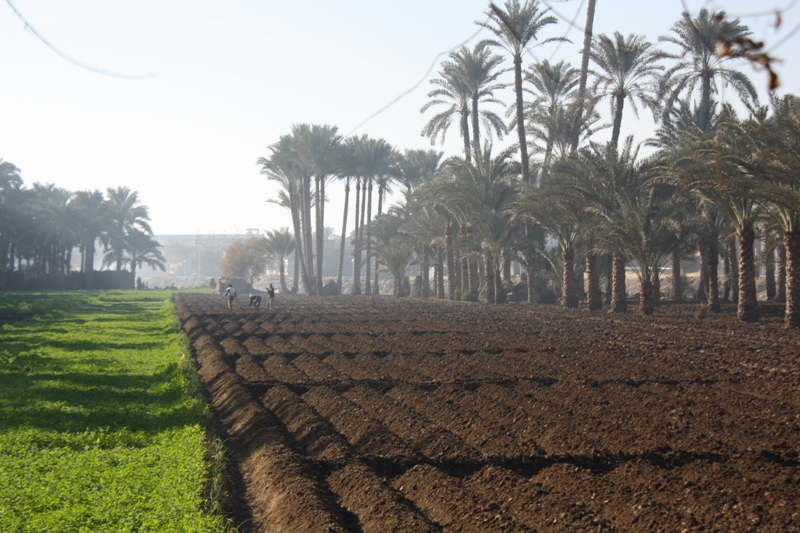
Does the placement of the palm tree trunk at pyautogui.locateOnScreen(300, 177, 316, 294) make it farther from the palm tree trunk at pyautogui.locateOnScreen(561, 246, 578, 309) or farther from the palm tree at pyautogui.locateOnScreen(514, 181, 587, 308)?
the palm tree trunk at pyautogui.locateOnScreen(561, 246, 578, 309)

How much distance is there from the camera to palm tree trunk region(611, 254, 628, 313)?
96.1 ft

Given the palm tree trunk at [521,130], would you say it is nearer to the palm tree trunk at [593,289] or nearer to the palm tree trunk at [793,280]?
the palm tree trunk at [593,289]

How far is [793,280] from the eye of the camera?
2156 cm

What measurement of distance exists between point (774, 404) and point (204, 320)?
2303 centimetres

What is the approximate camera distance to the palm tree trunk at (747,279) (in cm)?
2325

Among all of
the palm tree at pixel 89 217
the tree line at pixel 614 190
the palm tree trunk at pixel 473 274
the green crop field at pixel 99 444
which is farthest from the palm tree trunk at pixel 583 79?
the palm tree at pixel 89 217

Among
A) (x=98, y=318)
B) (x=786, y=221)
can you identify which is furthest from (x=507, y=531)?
(x=98, y=318)

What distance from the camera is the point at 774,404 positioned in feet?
35.2

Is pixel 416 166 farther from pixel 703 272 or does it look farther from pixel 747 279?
pixel 747 279

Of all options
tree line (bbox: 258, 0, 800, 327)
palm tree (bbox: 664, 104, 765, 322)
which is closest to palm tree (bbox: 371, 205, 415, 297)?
tree line (bbox: 258, 0, 800, 327)

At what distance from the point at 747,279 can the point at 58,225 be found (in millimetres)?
63471

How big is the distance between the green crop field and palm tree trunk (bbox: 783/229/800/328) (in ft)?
Answer: 53.1

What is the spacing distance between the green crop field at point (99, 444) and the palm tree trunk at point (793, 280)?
1618cm

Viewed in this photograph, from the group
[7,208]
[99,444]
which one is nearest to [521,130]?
[99,444]
